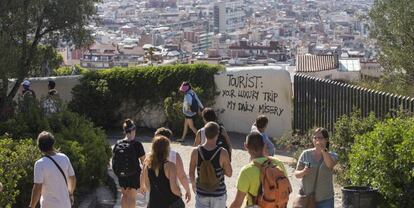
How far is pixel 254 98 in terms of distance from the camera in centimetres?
1795

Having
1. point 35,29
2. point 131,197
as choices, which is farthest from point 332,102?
point 131,197

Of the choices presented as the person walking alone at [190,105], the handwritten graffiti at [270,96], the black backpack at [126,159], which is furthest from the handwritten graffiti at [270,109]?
the black backpack at [126,159]

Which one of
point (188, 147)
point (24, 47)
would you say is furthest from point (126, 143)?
point (188, 147)

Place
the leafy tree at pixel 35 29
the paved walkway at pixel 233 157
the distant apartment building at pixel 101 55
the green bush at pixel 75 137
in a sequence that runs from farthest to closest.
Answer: the distant apartment building at pixel 101 55 < the leafy tree at pixel 35 29 < the paved walkway at pixel 233 157 < the green bush at pixel 75 137

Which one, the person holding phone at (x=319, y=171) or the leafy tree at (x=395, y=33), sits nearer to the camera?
the person holding phone at (x=319, y=171)

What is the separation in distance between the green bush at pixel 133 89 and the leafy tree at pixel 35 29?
2.55 meters

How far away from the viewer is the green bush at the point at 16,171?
8.52 m

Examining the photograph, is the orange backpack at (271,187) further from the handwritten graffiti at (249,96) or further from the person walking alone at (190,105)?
the handwritten graffiti at (249,96)

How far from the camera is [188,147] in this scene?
16.5 metres

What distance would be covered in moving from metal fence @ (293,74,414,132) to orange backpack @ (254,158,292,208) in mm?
5917

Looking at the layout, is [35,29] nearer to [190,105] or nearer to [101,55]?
[190,105]

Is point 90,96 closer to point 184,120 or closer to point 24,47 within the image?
point 184,120

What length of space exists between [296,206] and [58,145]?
12.1 ft

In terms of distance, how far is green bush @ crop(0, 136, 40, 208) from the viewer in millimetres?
8523
